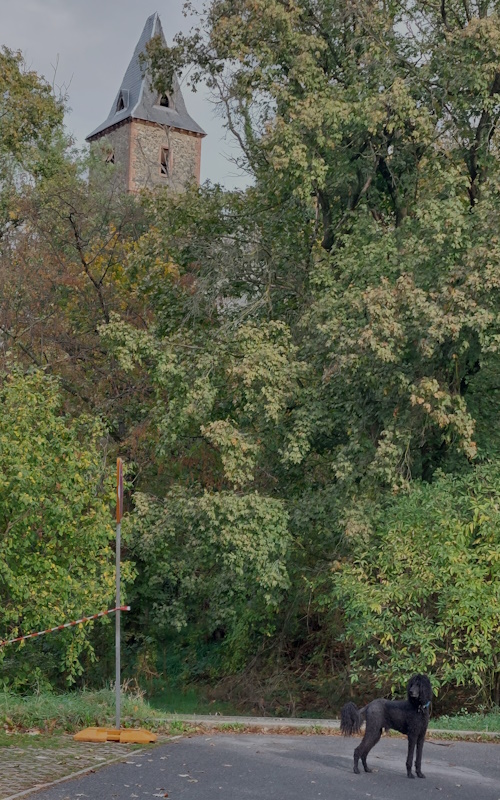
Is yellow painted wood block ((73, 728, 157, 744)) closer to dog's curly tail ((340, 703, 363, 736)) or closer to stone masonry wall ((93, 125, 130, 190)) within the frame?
dog's curly tail ((340, 703, 363, 736))

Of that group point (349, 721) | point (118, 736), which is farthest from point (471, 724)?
point (118, 736)

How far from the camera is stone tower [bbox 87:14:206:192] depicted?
2790 inches

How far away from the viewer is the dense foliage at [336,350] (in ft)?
48.9

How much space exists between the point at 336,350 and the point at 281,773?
819 centimetres

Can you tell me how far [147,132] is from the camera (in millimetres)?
72812

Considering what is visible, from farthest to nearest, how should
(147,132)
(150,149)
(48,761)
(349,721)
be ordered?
(147,132)
(150,149)
(48,761)
(349,721)

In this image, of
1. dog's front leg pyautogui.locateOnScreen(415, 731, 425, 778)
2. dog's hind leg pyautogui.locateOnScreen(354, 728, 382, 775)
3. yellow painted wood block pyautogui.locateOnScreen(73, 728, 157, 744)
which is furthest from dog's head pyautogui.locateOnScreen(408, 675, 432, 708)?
yellow painted wood block pyautogui.locateOnScreen(73, 728, 157, 744)

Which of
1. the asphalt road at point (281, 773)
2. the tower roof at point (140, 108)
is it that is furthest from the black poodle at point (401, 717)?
the tower roof at point (140, 108)

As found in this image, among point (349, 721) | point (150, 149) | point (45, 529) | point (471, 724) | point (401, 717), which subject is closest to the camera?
point (349, 721)

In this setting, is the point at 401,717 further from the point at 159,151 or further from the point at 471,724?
the point at 159,151

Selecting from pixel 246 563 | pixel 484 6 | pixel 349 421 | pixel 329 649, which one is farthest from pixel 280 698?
pixel 484 6

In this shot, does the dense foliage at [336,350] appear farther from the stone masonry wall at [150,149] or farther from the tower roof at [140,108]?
the tower roof at [140,108]

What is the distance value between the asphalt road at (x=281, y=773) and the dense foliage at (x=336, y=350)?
Answer: 167 inches

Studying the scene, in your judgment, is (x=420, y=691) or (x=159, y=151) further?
(x=159, y=151)
